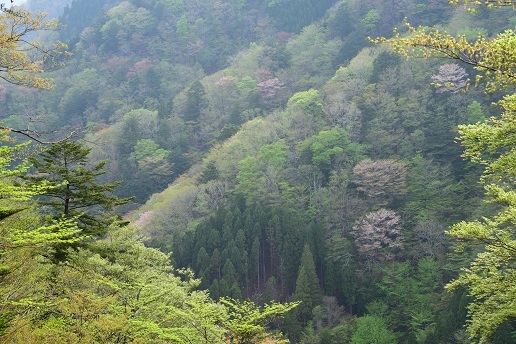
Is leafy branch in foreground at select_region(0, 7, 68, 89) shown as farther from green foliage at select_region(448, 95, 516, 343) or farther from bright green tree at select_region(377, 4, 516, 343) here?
green foliage at select_region(448, 95, 516, 343)

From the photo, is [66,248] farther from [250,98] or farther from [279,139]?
[250,98]

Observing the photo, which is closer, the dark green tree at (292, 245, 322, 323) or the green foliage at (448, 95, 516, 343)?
the green foliage at (448, 95, 516, 343)

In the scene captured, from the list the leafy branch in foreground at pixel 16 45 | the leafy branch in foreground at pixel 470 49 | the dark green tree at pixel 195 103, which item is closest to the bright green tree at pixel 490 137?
the leafy branch in foreground at pixel 470 49

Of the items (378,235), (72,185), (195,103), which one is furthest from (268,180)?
(72,185)

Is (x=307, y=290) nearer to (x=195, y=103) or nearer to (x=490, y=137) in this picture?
(x=490, y=137)

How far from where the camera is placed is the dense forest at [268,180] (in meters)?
7.92

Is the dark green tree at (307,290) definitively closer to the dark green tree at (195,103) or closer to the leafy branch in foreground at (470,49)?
the leafy branch in foreground at (470,49)

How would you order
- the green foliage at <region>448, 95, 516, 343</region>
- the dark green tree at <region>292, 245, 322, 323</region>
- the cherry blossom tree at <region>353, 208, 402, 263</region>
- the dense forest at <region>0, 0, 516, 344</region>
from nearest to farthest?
the green foliage at <region>448, 95, 516, 343</region> → the dense forest at <region>0, 0, 516, 344</region> → the dark green tree at <region>292, 245, 322, 323</region> → the cherry blossom tree at <region>353, 208, 402, 263</region>

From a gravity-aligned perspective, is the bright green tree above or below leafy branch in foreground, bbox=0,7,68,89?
below

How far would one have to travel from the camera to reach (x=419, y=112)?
116 ft

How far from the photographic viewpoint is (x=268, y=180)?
3397cm

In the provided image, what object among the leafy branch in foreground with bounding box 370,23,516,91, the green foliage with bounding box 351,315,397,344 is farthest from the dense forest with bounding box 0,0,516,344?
the green foliage with bounding box 351,315,397,344

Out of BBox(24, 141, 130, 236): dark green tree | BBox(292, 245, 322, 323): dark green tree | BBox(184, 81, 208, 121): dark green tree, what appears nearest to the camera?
BBox(24, 141, 130, 236): dark green tree

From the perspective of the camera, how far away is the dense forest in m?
7.92
